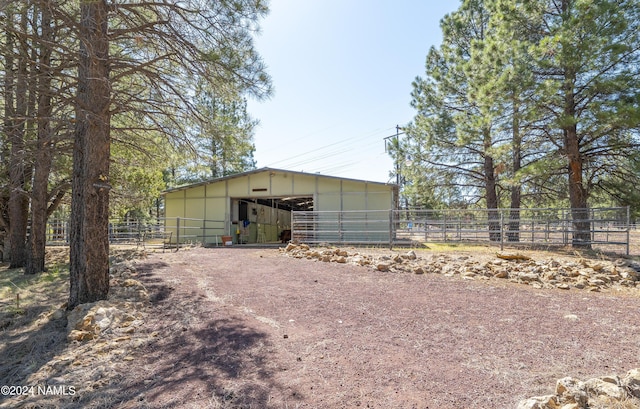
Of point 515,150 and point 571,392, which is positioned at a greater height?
point 515,150

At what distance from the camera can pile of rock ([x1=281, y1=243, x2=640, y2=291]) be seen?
19.7ft

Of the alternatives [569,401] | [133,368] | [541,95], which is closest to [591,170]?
[541,95]

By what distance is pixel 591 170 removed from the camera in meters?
10.9

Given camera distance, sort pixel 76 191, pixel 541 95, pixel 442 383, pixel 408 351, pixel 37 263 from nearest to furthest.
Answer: pixel 442 383 → pixel 408 351 → pixel 76 191 → pixel 37 263 → pixel 541 95

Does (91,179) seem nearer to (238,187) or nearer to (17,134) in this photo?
(17,134)

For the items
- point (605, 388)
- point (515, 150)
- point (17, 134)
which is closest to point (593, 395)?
point (605, 388)

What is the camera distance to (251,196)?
16.2 metres

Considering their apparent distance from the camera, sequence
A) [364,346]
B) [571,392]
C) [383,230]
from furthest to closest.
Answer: [383,230], [364,346], [571,392]

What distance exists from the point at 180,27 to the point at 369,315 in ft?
17.8

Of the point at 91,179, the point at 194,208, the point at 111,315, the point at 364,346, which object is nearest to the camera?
the point at 364,346

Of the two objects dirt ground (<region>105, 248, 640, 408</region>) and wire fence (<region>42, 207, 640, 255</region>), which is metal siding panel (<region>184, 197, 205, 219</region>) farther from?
dirt ground (<region>105, 248, 640, 408</region>)

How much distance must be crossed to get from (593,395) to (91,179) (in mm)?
6485

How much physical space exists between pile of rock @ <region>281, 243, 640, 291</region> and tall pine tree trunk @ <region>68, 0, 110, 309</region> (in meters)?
5.03

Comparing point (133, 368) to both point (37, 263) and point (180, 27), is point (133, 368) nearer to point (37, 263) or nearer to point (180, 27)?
point (180, 27)
